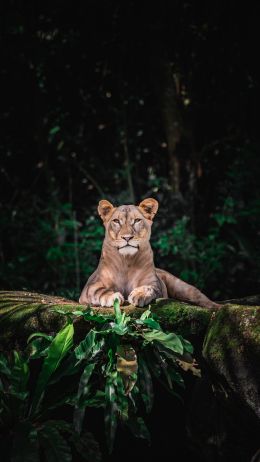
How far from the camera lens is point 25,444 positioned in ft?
10.1

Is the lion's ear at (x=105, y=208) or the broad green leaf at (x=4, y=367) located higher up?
the lion's ear at (x=105, y=208)

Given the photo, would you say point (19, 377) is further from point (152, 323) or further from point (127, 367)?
point (152, 323)

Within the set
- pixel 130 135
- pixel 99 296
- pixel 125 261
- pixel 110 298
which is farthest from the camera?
pixel 130 135

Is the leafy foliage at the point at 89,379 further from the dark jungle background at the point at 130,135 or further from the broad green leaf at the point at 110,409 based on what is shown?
the dark jungle background at the point at 130,135

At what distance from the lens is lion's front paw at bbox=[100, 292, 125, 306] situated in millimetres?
3617

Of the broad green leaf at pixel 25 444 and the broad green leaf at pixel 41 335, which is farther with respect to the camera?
the broad green leaf at pixel 41 335

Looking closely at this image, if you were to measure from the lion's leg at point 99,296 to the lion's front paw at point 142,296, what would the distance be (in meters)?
0.07

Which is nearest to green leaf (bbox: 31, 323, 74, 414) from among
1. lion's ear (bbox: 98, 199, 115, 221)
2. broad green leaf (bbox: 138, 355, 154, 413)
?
broad green leaf (bbox: 138, 355, 154, 413)

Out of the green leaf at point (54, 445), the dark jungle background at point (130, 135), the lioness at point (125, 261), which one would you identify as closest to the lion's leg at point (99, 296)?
the lioness at point (125, 261)

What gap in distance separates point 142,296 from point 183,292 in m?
0.84

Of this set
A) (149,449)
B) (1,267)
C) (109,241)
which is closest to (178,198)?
(1,267)

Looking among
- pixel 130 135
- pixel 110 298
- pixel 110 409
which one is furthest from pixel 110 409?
pixel 130 135

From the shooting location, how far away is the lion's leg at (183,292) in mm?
4336

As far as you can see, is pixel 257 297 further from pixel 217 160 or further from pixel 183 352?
pixel 217 160
